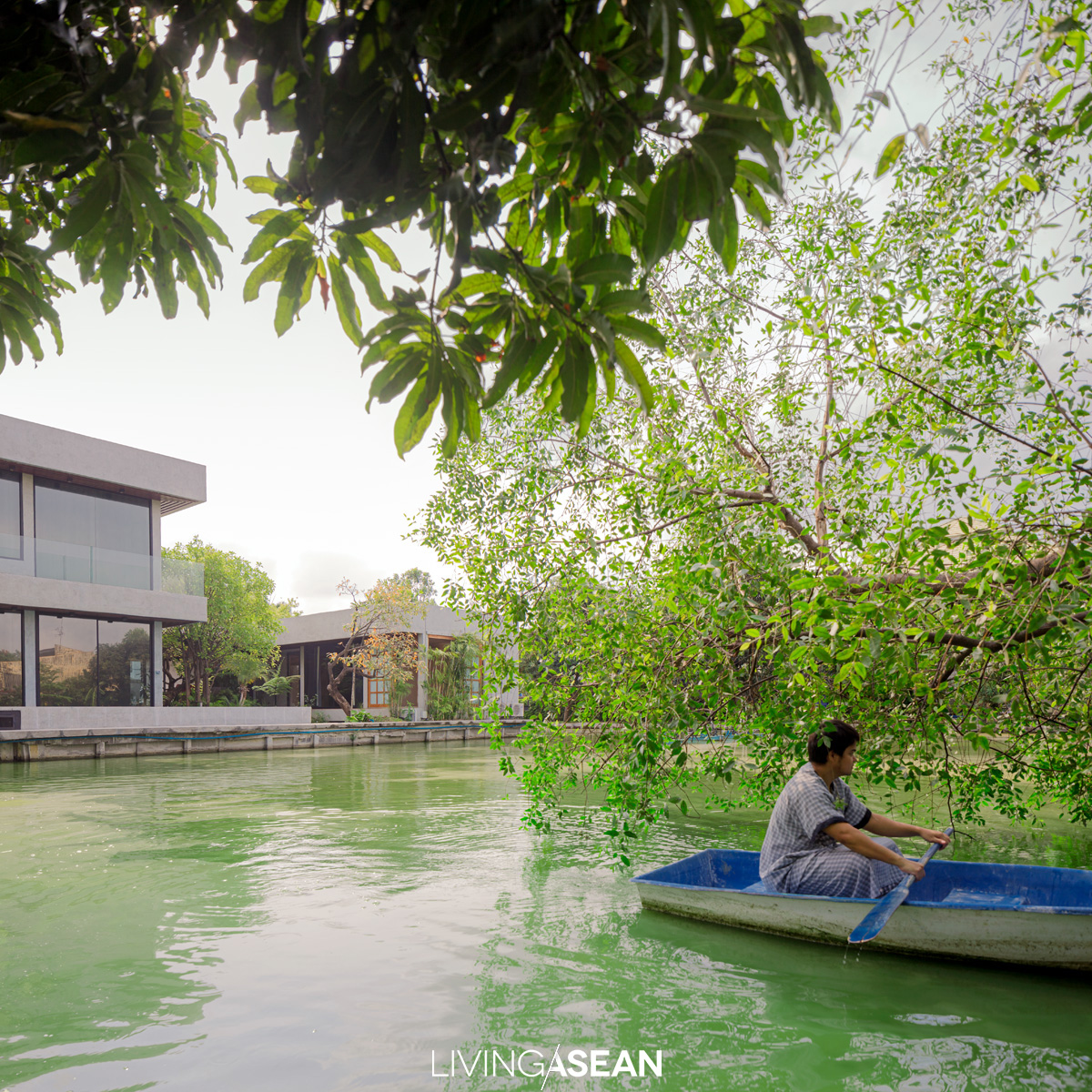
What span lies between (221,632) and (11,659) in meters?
9.47

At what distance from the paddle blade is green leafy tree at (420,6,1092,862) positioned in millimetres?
1121

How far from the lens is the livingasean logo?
422 centimetres

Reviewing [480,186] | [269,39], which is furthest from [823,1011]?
[269,39]

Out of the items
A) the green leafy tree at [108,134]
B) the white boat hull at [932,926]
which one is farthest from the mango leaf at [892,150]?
the white boat hull at [932,926]

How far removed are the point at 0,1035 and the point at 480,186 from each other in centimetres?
494

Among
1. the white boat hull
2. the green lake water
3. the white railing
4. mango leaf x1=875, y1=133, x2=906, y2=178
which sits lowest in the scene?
the green lake water

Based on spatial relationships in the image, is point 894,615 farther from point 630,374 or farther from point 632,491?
point 630,374

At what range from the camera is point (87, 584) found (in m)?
22.0

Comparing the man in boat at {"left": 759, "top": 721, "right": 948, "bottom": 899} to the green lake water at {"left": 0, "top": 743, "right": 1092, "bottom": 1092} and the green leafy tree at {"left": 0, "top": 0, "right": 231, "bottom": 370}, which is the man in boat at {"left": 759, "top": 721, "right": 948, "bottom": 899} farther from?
the green leafy tree at {"left": 0, "top": 0, "right": 231, "bottom": 370}

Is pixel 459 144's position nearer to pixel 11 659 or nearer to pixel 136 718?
pixel 136 718

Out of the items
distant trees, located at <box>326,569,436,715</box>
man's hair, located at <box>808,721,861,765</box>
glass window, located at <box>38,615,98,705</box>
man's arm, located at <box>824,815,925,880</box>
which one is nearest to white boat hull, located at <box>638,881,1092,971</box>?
man's arm, located at <box>824,815,925,880</box>

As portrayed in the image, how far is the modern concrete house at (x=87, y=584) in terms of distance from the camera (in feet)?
68.5

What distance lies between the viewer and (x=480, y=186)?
6.05 feet

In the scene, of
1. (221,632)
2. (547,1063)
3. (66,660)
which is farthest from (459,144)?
(221,632)
